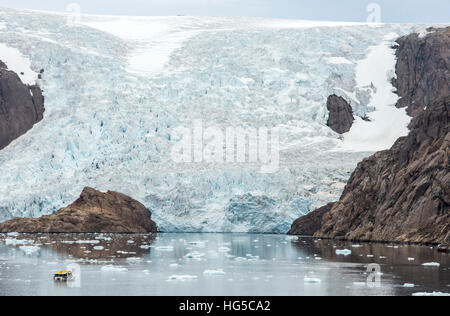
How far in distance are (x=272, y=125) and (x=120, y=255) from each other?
85.1 ft

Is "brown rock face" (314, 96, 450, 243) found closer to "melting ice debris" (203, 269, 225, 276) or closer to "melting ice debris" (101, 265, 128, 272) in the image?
"melting ice debris" (203, 269, 225, 276)

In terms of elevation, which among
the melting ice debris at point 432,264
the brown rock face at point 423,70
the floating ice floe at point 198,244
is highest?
the brown rock face at point 423,70

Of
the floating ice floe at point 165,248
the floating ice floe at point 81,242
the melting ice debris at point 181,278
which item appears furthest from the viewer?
the floating ice floe at point 81,242

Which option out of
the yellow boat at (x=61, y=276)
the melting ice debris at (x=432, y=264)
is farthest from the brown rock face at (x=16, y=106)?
the melting ice debris at (x=432, y=264)

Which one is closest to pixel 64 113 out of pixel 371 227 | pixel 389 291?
pixel 371 227

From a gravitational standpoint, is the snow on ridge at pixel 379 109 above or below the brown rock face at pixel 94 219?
above

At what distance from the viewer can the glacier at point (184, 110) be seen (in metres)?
45.7

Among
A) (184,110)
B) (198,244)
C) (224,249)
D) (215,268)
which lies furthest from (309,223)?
(215,268)

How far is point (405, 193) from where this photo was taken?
35.0 metres

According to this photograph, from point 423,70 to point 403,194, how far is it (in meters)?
24.3

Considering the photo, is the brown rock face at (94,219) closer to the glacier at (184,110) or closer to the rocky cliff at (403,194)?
the glacier at (184,110)

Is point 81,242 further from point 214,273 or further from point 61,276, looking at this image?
point 61,276

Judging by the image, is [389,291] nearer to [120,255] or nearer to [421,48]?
[120,255]

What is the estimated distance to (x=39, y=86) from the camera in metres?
54.9
